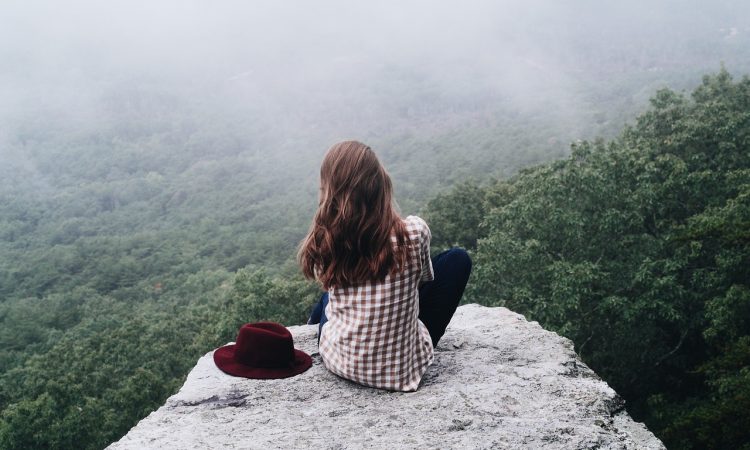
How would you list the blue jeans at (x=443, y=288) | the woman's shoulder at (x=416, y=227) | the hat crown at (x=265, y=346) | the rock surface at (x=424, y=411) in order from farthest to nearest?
the hat crown at (x=265, y=346), the blue jeans at (x=443, y=288), the woman's shoulder at (x=416, y=227), the rock surface at (x=424, y=411)

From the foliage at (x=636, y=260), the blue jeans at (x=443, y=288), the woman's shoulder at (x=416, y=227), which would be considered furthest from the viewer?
the foliage at (x=636, y=260)

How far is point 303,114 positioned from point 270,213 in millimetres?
82419

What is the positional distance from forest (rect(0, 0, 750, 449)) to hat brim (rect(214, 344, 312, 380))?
252 inches

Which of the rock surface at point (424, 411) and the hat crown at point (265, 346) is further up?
the hat crown at point (265, 346)

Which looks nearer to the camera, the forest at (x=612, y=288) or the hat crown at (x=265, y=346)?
the hat crown at (x=265, y=346)

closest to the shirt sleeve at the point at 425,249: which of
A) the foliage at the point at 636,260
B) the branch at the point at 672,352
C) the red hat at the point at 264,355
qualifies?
the red hat at the point at 264,355

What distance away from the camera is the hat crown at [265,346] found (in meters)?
4.46

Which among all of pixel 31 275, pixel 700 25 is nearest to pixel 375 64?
pixel 700 25

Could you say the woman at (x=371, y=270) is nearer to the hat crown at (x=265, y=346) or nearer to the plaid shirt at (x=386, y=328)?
the plaid shirt at (x=386, y=328)

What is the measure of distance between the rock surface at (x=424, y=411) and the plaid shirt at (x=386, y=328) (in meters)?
0.16

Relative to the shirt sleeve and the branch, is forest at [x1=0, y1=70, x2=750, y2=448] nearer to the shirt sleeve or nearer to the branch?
the branch

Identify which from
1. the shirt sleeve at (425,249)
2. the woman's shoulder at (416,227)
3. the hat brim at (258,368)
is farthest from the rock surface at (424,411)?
the woman's shoulder at (416,227)

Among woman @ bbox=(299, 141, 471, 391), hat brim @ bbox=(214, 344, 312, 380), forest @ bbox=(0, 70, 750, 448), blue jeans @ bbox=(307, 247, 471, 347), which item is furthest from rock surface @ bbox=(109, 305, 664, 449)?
forest @ bbox=(0, 70, 750, 448)

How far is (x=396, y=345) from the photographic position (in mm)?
4059
